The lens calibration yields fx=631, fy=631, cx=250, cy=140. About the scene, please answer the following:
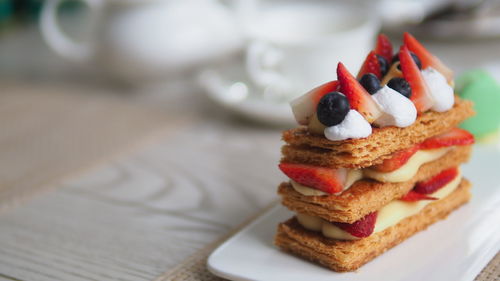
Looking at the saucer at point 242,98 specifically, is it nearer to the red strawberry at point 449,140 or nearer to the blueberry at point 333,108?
the red strawberry at point 449,140

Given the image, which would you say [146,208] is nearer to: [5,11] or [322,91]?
[322,91]

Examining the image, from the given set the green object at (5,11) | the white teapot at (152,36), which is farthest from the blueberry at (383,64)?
the green object at (5,11)

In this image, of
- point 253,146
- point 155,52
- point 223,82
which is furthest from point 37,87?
point 253,146

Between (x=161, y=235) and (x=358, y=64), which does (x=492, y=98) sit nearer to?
(x=358, y=64)

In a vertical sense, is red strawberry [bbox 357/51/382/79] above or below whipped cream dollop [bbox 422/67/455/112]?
above

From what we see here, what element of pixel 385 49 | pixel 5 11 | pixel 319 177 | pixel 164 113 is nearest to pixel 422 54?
pixel 385 49

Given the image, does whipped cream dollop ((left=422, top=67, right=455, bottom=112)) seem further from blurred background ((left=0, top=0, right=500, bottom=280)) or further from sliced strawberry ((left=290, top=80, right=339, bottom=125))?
blurred background ((left=0, top=0, right=500, bottom=280))

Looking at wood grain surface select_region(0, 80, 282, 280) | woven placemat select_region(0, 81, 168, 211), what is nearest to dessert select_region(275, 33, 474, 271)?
wood grain surface select_region(0, 80, 282, 280)
